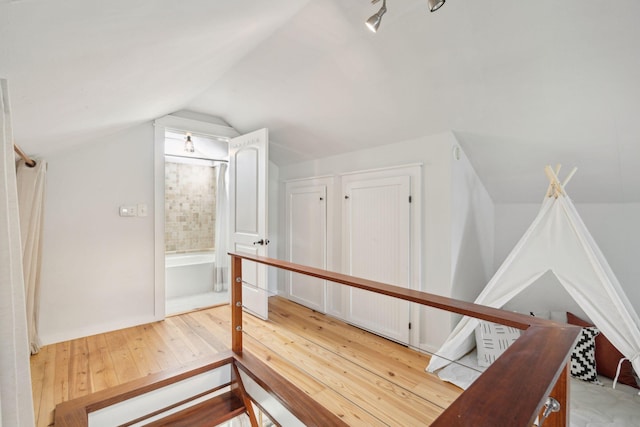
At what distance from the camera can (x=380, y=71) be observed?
213 centimetres

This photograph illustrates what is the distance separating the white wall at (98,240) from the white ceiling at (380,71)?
1.82ft

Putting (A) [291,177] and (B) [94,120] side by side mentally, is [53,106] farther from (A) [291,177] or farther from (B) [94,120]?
(A) [291,177]

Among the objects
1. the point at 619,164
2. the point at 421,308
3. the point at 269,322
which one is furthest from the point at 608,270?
the point at 269,322

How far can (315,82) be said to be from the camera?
97.3 inches

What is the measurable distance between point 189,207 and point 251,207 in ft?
8.20

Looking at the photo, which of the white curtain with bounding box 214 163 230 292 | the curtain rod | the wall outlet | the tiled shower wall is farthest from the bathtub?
the curtain rod

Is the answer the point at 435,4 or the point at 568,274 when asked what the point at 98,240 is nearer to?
the point at 435,4

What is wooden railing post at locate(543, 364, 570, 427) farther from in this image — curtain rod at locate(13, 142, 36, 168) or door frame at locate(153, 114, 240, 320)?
door frame at locate(153, 114, 240, 320)

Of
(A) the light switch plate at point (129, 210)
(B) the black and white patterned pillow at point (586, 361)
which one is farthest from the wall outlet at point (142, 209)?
(B) the black and white patterned pillow at point (586, 361)

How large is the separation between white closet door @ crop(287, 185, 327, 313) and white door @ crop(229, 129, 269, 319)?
74cm

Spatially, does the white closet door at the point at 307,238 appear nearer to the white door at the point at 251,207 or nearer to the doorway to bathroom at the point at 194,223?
the white door at the point at 251,207

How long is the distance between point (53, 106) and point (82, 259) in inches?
78.3

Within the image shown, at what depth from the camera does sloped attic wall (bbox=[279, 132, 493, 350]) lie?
2443mm

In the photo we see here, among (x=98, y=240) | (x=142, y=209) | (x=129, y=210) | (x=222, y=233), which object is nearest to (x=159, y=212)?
(x=142, y=209)
